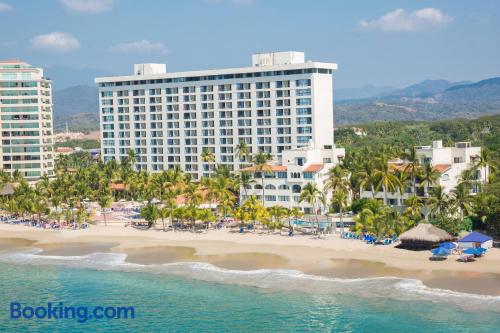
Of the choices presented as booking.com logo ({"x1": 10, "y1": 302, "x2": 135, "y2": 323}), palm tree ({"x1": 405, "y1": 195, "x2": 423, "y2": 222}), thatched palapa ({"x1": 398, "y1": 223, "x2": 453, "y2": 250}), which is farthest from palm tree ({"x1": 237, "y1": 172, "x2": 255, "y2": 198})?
booking.com logo ({"x1": 10, "y1": 302, "x2": 135, "y2": 323})

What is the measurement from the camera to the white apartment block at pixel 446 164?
84.1 m

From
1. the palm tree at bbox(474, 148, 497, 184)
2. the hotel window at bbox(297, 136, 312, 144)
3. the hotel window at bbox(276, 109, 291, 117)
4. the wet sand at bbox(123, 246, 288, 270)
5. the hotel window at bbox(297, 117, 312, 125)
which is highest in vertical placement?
the hotel window at bbox(276, 109, 291, 117)

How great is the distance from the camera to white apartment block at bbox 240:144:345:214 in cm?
9488

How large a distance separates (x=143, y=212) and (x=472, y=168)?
42.1 m

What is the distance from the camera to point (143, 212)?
90.2 m

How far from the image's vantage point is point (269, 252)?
73938 mm

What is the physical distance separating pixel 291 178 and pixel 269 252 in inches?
926

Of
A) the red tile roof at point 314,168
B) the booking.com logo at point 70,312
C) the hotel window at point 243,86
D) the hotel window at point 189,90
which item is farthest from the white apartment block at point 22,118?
the booking.com logo at point 70,312

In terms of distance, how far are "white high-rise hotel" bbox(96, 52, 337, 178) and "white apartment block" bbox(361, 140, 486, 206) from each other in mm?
34642

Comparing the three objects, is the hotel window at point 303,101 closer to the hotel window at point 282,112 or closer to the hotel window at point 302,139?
the hotel window at point 282,112

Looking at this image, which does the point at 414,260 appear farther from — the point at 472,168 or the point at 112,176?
the point at 112,176

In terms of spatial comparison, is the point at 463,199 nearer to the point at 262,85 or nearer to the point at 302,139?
the point at 302,139

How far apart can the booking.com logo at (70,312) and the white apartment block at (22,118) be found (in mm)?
90857

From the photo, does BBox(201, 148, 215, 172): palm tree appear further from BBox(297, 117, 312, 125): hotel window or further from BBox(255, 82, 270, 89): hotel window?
BBox(297, 117, 312, 125): hotel window
